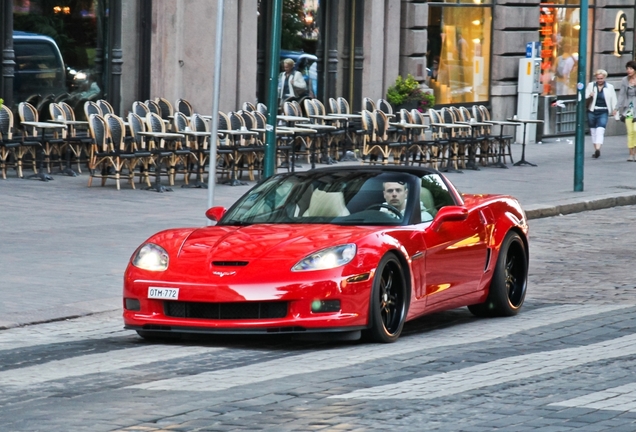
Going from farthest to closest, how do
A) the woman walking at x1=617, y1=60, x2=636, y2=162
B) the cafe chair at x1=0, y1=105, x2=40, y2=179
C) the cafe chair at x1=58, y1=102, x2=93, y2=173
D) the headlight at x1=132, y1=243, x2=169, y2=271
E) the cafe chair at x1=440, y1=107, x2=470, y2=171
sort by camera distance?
1. the woman walking at x1=617, y1=60, x2=636, y2=162
2. the cafe chair at x1=440, y1=107, x2=470, y2=171
3. the cafe chair at x1=58, y1=102, x2=93, y2=173
4. the cafe chair at x1=0, y1=105, x2=40, y2=179
5. the headlight at x1=132, y1=243, x2=169, y2=271

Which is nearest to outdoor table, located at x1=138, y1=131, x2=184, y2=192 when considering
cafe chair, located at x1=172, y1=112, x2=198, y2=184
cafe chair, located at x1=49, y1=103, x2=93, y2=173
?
cafe chair, located at x1=172, y1=112, x2=198, y2=184

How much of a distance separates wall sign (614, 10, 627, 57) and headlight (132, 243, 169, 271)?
29.7 meters

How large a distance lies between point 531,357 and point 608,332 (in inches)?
56.2

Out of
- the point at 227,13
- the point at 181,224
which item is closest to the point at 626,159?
the point at 227,13

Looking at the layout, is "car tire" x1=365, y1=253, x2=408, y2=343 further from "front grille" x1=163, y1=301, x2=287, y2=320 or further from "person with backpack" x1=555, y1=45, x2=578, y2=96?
"person with backpack" x1=555, y1=45, x2=578, y2=96

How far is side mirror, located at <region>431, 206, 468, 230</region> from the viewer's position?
32.6 ft

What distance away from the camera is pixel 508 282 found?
10.9 m

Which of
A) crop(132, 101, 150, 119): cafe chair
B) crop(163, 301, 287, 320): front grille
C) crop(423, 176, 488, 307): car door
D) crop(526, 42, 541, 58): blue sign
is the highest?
crop(526, 42, 541, 58): blue sign

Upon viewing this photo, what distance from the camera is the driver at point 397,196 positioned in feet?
32.6

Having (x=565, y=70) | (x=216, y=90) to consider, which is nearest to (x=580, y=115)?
(x=216, y=90)

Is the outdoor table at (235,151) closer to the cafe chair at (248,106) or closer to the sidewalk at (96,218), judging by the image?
the sidewalk at (96,218)

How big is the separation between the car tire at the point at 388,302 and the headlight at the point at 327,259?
23 cm

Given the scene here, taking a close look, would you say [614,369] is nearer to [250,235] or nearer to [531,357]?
[531,357]

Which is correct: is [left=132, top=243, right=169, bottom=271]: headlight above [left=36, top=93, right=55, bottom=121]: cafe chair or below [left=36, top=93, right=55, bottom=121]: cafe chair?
below
